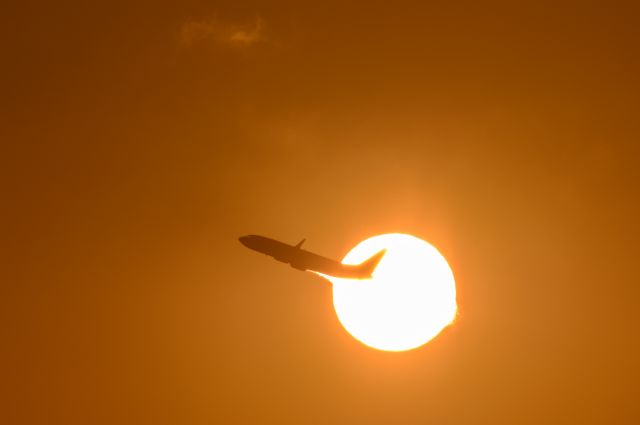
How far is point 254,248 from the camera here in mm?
115688

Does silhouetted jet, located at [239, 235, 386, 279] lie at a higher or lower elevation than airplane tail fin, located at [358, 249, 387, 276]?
lower

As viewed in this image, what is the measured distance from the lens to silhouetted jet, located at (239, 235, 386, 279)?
11556cm

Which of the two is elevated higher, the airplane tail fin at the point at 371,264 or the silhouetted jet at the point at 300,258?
the airplane tail fin at the point at 371,264

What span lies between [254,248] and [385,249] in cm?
897

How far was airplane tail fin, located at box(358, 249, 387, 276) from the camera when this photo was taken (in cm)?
11625

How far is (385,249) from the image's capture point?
11588 cm

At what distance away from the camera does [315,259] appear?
116125 mm

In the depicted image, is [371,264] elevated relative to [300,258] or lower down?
elevated

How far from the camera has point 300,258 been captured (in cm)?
11575

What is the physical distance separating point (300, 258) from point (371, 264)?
5093mm

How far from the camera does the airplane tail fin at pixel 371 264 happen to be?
381 feet

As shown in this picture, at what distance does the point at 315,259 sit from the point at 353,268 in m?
2.69

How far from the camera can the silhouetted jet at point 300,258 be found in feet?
379

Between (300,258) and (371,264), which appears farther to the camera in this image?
(371,264)
